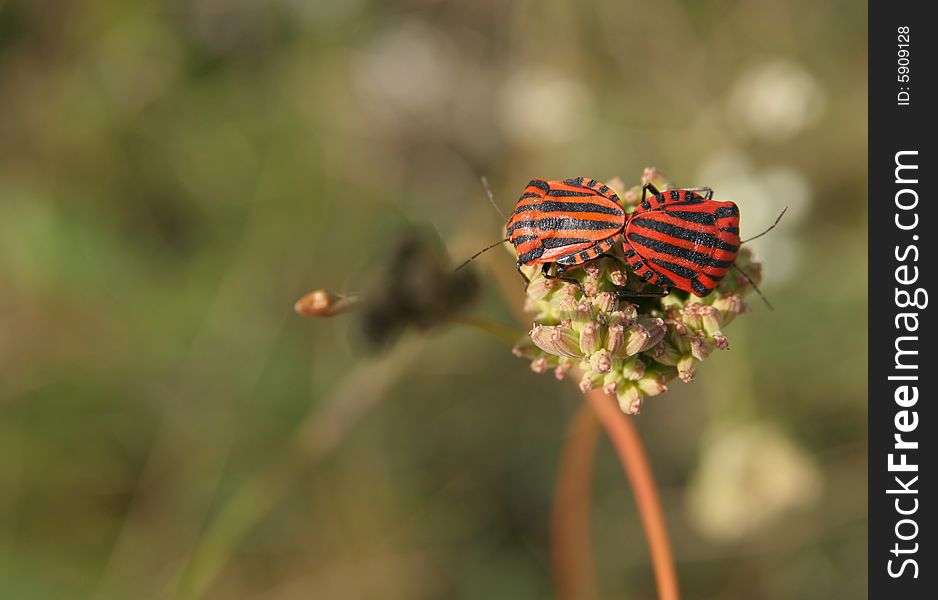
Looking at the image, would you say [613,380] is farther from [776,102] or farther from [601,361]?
[776,102]

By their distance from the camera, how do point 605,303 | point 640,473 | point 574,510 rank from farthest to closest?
point 574,510, point 640,473, point 605,303

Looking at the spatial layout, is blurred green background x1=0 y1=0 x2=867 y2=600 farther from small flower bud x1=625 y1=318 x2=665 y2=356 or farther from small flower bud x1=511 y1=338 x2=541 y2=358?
small flower bud x1=625 y1=318 x2=665 y2=356

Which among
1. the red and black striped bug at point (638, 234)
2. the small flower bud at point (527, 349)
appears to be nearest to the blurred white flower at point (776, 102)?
the red and black striped bug at point (638, 234)

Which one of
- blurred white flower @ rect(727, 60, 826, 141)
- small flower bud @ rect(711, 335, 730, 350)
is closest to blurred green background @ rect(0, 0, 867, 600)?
blurred white flower @ rect(727, 60, 826, 141)
